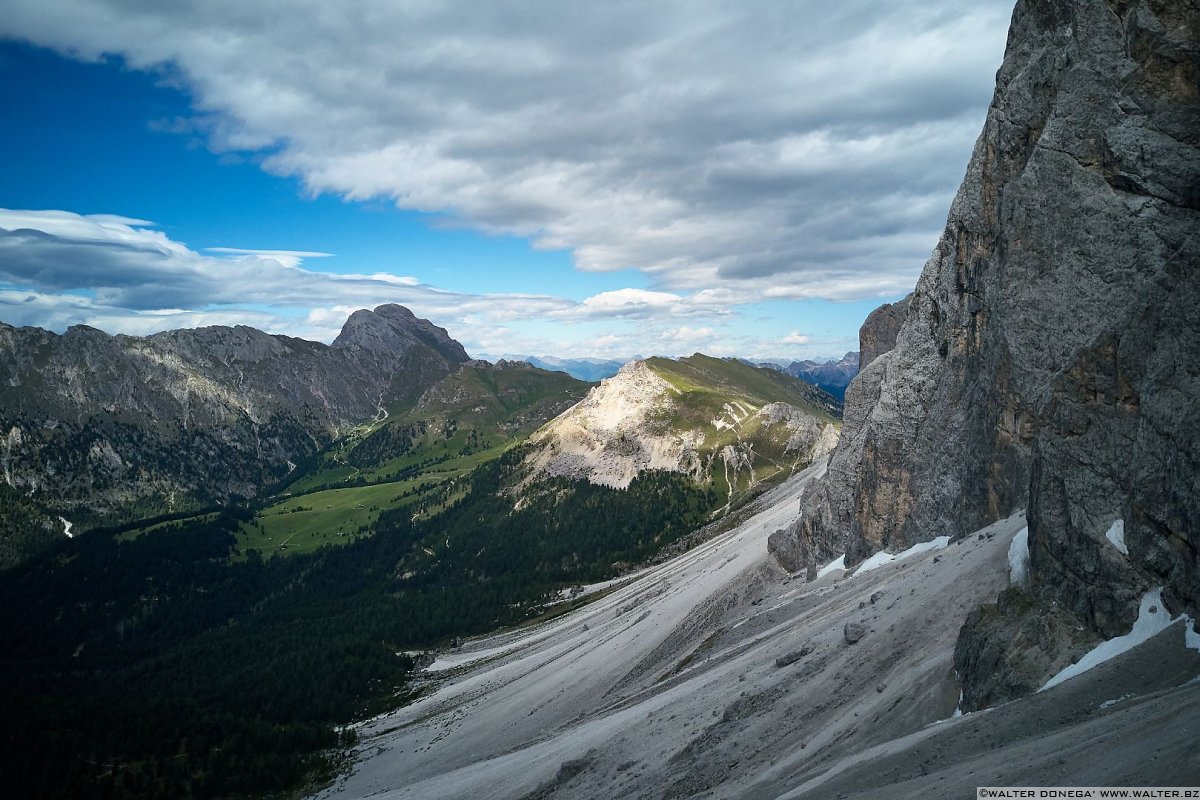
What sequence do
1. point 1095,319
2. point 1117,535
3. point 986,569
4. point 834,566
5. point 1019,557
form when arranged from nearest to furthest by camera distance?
point 1117,535 → point 1095,319 → point 1019,557 → point 986,569 → point 834,566

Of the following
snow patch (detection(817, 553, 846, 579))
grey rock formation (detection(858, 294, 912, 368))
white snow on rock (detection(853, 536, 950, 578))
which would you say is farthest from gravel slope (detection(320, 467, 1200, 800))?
grey rock formation (detection(858, 294, 912, 368))

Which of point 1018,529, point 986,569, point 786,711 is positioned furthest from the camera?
point 1018,529

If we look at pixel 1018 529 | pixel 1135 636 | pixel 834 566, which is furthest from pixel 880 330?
pixel 1135 636

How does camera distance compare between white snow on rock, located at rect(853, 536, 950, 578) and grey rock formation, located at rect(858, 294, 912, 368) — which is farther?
grey rock formation, located at rect(858, 294, 912, 368)

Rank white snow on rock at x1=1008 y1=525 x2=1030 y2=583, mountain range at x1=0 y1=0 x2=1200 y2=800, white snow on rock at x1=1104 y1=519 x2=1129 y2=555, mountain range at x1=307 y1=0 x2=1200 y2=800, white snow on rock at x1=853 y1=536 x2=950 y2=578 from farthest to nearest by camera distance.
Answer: white snow on rock at x1=853 y1=536 x2=950 y2=578
white snow on rock at x1=1008 y1=525 x2=1030 y2=583
white snow on rock at x1=1104 y1=519 x2=1129 y2=555
mountain range at x1=0 y1=0 x2=1200 y2=800
mountain range at x1=307 y1=0 x2=1200 y2=800

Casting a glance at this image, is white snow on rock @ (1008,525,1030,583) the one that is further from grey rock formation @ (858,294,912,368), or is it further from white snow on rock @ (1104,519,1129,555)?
grey rock formation @ (858,294,912,368)

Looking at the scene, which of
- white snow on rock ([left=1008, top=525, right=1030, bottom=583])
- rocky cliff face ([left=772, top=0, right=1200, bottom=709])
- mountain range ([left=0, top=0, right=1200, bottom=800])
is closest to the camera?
mountain range ([left=0, top=0, right=1200, bottom=800])

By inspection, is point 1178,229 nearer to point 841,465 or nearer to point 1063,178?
point 1063,178

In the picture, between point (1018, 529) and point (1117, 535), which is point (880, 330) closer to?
point (1018, 529)
